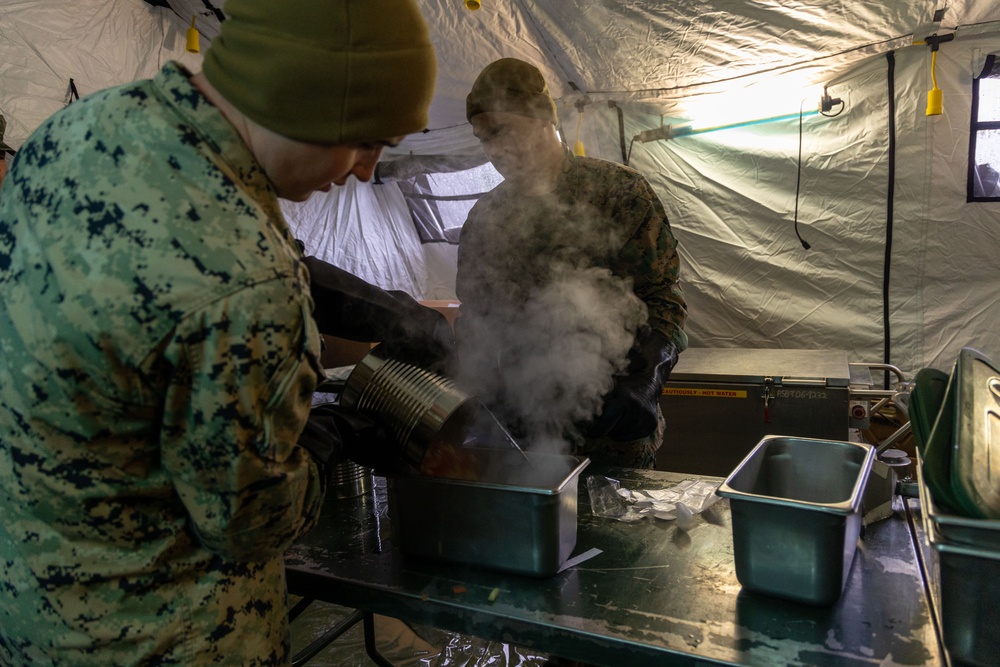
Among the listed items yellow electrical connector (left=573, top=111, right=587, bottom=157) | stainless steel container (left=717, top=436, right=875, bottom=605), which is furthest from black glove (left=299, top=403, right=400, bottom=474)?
yellow electrical connector (left=573, top=111, right=587, bottom=157)

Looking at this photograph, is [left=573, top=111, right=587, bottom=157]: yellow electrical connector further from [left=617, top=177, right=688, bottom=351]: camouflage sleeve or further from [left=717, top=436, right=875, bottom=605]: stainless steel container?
[left=717, top=436, right=875, bottom=605]: stainless steel container

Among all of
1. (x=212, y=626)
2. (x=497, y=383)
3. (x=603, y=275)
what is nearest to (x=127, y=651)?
(x=212, y=626)

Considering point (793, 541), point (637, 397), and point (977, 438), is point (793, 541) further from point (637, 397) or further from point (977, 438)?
point (637, 397)

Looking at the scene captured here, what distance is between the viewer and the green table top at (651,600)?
1.00 metres

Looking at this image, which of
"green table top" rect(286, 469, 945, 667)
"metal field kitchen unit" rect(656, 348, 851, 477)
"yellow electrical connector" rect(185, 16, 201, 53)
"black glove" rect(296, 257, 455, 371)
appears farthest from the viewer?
"yellow electrical connector" rect(185, 16, 201, 53)

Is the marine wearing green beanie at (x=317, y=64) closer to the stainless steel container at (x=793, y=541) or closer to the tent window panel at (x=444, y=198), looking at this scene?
the stainless steel container at (x=793, y=541)

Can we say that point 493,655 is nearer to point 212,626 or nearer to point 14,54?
point 212,626

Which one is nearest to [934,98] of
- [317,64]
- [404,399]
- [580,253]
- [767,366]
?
[767,366]

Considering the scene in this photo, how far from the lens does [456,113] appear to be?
4.44 meters

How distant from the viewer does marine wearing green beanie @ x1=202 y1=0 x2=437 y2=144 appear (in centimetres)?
77

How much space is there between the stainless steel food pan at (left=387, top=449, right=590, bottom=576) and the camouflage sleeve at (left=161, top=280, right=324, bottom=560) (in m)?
0.40

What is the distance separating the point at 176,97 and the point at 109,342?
33 cm

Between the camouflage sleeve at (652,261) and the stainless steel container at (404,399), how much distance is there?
3.15ft

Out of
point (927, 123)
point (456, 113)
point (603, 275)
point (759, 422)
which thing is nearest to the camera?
point (603, 275)
